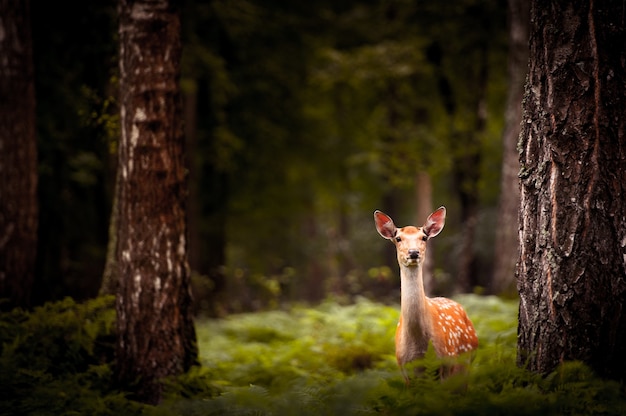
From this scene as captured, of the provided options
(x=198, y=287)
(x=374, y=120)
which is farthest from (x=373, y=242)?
(x=198, y=287)

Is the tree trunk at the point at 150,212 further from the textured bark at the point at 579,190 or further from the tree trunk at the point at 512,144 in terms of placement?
the tree trunk at the point at 512,144

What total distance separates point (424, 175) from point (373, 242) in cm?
1000

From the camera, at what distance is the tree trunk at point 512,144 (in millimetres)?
11938

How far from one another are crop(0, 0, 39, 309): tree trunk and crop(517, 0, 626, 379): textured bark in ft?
21.9

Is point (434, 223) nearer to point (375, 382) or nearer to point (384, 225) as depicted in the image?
point (384, 225)

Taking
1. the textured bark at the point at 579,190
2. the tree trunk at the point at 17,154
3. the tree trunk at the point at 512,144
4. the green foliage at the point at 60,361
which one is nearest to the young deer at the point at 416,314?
the textured bark at the point at 579,190

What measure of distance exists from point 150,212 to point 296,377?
2.30m

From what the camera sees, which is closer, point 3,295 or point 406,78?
point 3,295

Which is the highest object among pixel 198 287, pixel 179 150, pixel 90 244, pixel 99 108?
pixel 99 108

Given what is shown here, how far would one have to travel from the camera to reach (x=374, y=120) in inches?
782

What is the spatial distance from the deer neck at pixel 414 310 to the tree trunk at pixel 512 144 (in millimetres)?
7133

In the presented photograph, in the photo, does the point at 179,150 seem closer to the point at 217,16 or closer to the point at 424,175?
the point at 217,16

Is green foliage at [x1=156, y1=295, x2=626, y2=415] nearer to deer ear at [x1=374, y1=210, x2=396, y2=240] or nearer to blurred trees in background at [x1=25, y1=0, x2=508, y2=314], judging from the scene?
deer ear at [x1=374, y1=210, x2=396, y2=240]

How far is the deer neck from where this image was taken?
5137 mm
